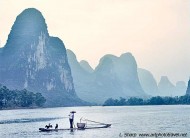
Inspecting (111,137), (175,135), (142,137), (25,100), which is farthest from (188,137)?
(25,100)

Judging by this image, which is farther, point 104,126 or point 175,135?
Result: point 104,126

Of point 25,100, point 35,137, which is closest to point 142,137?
point 35,137

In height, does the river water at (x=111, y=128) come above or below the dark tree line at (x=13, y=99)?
below

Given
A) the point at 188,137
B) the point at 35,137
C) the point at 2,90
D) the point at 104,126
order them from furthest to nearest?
the point at 2,90 < the point at 104,126 < the point at 35,137 < the point at 188,137

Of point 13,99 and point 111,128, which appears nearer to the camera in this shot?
point 111,128

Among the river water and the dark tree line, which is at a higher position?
the dark tree line

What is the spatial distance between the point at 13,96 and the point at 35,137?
138 metres

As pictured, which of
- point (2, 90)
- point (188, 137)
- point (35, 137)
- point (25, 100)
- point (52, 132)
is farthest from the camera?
point (25, 100)

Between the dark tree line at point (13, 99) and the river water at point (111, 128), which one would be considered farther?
the dark tree line at point (13, 99)

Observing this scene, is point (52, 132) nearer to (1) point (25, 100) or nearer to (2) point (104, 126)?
(2) point (104, 126)

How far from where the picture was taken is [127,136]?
50.0 meters

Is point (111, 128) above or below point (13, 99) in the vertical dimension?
below

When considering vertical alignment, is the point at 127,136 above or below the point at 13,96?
below

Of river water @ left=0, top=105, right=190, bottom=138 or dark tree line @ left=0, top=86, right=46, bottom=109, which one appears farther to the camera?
dark tree line @ left=0, top=86, right=46, bottom=109
